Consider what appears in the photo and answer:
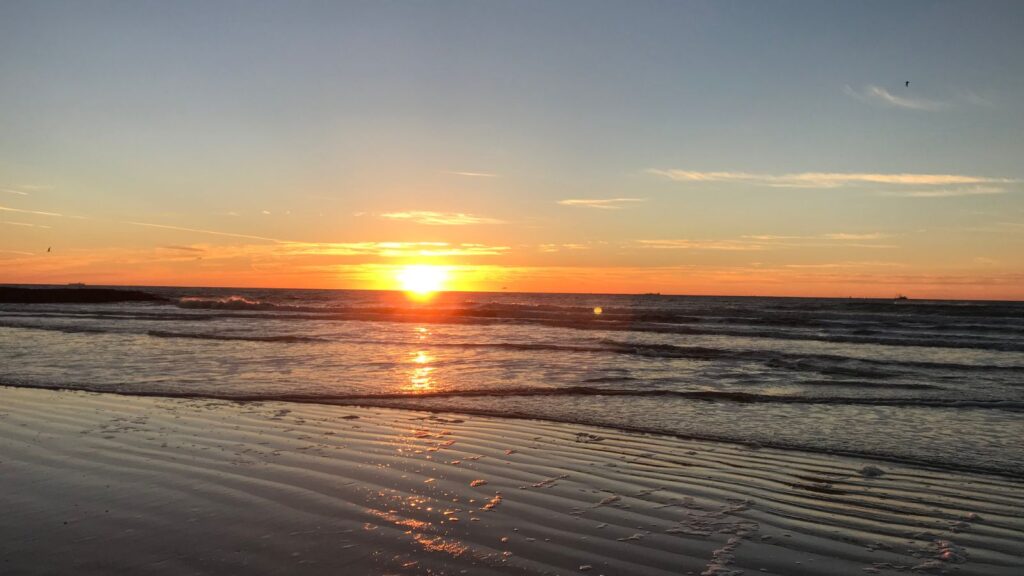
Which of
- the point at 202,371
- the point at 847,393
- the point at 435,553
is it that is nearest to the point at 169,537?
the point at 435,553

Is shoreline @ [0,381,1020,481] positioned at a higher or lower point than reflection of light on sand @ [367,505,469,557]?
lower

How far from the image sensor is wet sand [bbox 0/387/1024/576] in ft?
15.6

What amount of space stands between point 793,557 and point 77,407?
36.4 ft

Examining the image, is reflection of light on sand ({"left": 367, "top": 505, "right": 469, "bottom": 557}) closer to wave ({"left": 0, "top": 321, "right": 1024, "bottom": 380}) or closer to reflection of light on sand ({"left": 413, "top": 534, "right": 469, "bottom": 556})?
reflection of light on sand ({"left": 413, "top": 534, "right": 469, "bottom": 556})

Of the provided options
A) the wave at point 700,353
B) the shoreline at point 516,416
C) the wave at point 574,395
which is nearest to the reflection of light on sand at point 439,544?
the shoreline at point 516,416

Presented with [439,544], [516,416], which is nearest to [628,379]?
[516,416]

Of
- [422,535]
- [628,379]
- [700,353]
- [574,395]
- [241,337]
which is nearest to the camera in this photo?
[422,535]

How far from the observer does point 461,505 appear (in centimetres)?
605

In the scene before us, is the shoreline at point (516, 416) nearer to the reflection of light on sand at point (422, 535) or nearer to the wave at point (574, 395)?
the wave at point (574, 395)

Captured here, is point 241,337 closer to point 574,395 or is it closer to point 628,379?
point 628,379

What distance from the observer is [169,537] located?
502 centimetres

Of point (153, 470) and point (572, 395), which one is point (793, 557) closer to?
point (153, 470)

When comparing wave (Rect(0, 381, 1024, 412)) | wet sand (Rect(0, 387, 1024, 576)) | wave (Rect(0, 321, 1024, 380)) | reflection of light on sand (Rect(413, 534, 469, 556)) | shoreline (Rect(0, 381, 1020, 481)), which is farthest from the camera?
wave (Rect(0, 321, 1024, 380))

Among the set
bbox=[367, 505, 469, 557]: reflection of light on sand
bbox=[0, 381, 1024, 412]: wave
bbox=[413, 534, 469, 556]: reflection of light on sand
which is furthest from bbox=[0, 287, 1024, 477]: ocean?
bbox=[413, 534, 469, 556]: reflection of light on sand
